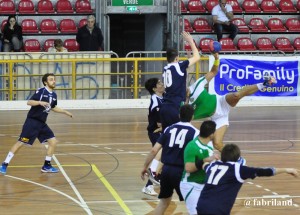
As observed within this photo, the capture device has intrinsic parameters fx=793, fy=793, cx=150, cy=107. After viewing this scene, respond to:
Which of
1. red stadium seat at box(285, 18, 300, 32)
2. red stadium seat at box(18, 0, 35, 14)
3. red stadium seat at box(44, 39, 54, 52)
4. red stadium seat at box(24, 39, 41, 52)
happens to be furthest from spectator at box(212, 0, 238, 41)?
red stadium seat at box(18, 0, 35, 14)

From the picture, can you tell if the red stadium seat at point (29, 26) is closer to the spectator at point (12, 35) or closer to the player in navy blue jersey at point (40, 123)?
the spectator at point (12, 35)

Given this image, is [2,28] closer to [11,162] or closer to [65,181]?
[11,162]

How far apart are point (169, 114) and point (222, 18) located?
49.5 ft

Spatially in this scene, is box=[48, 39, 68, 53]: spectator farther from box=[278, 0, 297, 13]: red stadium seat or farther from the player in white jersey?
the player in white jersey

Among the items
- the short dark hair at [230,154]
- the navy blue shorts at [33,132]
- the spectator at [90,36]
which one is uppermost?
the spectator at [90,36]

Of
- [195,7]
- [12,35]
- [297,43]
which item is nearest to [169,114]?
[12,35]

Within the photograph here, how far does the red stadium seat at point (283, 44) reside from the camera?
2734 centimetres

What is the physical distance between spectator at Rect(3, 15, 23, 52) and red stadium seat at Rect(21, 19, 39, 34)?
74.5 inches

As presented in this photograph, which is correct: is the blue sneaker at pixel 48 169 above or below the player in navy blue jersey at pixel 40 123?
below

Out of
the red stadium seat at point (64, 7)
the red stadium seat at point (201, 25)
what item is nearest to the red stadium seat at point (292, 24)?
the red stadium seat at point (201, 25)

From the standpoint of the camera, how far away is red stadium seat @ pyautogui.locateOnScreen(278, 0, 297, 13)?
28609mm

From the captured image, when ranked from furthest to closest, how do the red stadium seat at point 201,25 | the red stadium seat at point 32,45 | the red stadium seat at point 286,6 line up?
the red stadium seat at point 286,6 → the red stadium seat at point 201,25 → the red stadium seat at point 32,45
